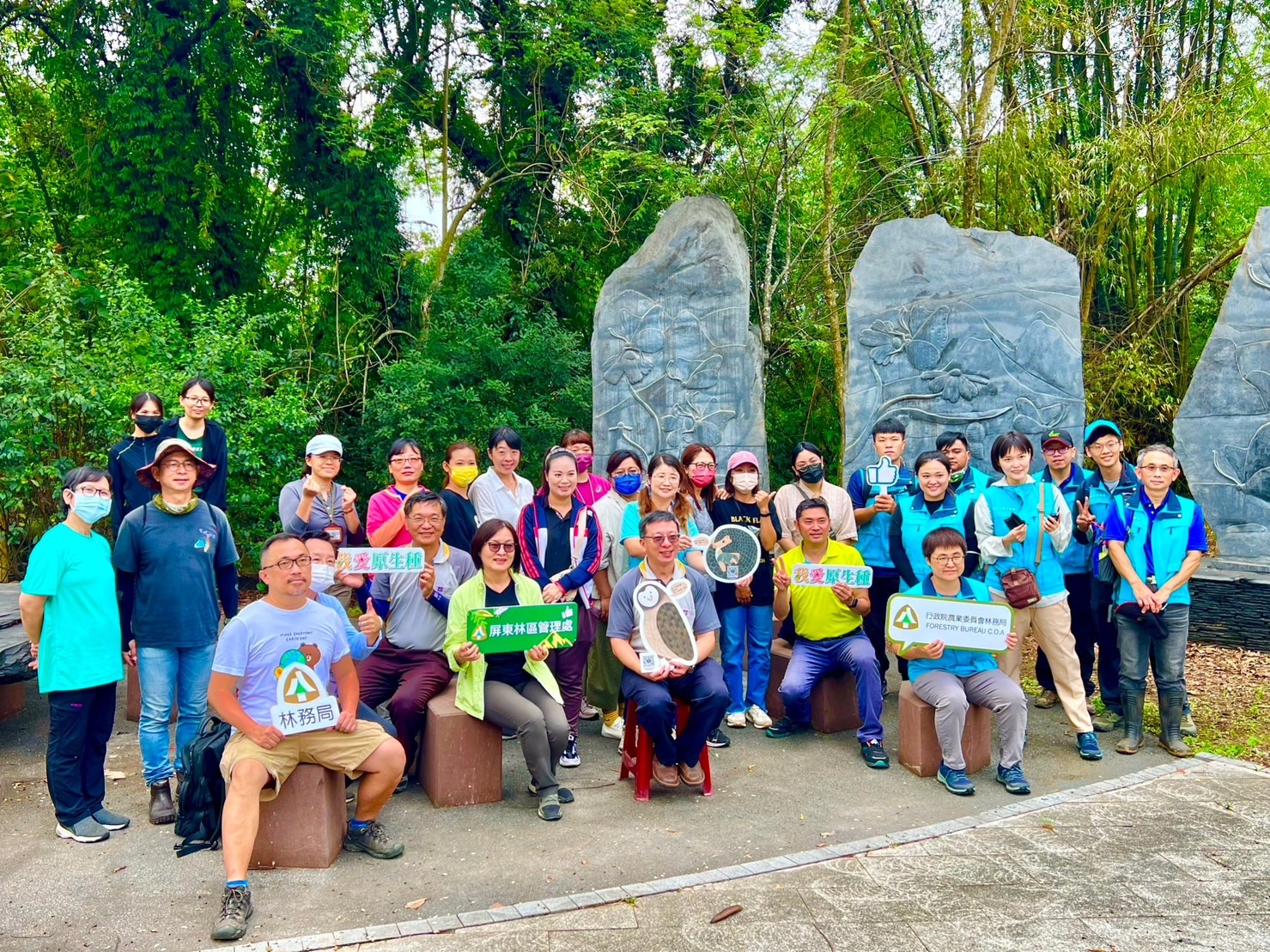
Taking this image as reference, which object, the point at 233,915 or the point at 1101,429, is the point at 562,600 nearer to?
the point at 233,915

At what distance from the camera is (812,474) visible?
4996 millimetres

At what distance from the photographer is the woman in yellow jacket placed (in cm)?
385

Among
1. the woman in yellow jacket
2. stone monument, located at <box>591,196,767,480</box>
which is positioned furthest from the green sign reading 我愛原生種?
stone monument, located at <box>591,196,767,480</box>

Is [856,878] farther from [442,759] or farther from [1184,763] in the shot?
[1184,763]

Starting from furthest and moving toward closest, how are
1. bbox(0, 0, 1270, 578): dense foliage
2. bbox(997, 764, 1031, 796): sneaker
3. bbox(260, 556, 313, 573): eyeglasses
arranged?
bbox(0, 0, 1270, 578): dense foliage < bbox(997, 764, 1031, 796): sneaker < bbox(260, 556, 313, 573): eyeglasses

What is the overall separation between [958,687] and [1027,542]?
35.2 inches

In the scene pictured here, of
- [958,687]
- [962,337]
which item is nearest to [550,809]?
[958,687]

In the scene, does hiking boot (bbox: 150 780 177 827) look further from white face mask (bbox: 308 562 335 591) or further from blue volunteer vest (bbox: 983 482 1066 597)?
blue volunteer vest (bbox: 983 482 1066 597)

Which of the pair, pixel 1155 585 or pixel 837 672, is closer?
pixel 1155 585

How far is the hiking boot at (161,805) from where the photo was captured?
3.76m

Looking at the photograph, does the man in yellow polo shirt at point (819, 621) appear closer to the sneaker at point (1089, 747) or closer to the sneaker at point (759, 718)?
the sneaker at point (759, 718)

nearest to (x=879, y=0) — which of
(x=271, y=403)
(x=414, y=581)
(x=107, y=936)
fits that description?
(x=271, y=403)

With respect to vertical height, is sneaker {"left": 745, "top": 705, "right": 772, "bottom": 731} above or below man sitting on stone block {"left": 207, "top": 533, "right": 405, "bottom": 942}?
below

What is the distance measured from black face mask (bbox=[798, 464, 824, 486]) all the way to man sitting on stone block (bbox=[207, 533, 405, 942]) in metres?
2.48
